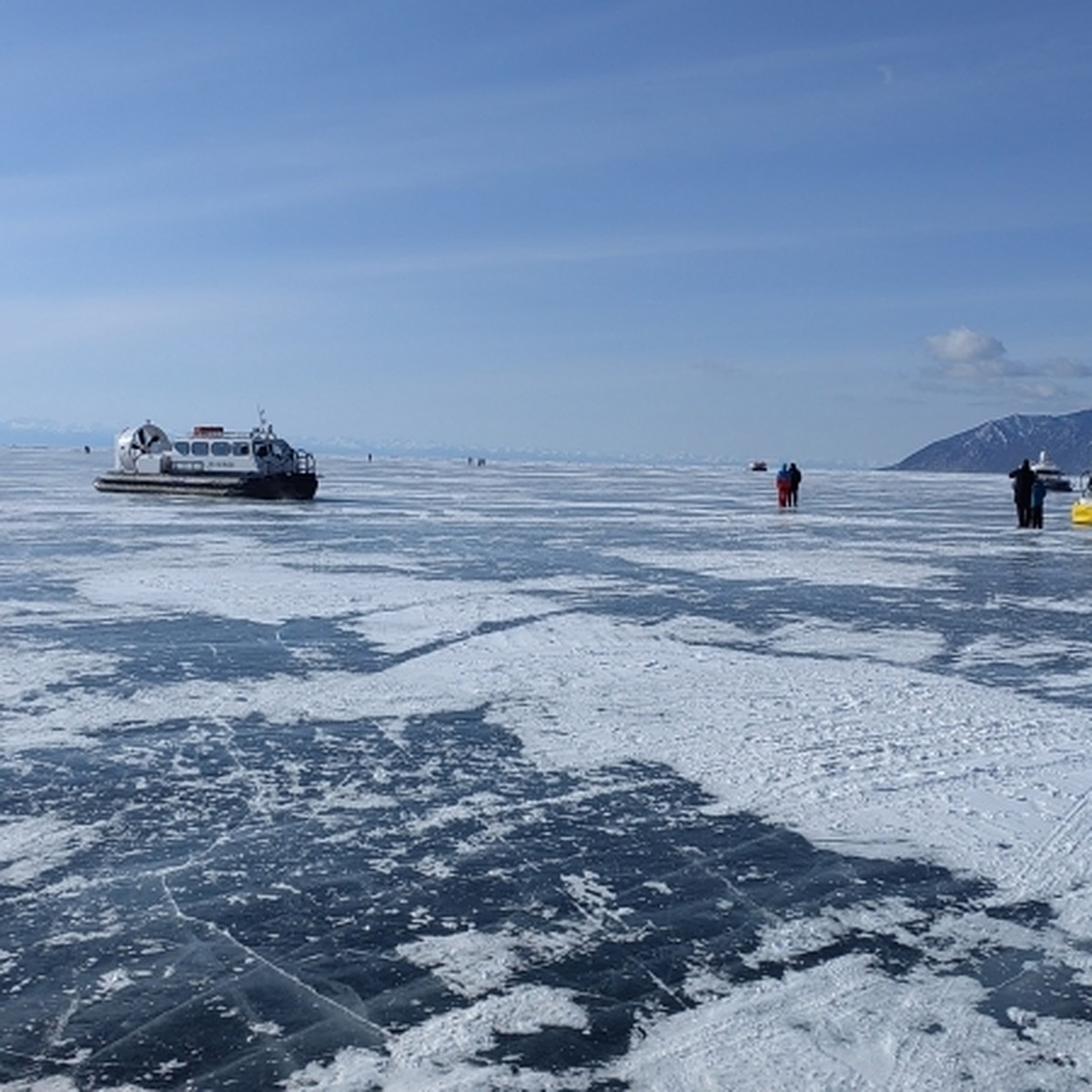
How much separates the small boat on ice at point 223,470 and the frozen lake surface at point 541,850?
22905 mm

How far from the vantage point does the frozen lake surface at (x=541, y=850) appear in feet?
10.7

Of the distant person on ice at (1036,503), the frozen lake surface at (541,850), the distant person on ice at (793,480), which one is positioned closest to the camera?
the frozen lake surface at (541,850)

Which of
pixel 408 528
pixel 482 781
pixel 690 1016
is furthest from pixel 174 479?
pixel 690 1016

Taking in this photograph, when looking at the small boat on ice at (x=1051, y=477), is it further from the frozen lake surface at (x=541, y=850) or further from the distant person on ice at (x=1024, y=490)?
the frozen lake surface at (x=541, y=850)

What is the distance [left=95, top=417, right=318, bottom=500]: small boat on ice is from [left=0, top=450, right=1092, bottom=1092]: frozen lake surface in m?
22.9

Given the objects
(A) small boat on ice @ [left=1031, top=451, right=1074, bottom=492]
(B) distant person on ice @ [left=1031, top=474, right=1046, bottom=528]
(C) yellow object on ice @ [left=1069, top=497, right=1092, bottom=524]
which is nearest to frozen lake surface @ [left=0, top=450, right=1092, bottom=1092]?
(B) distant person on ice @ [left=1031, top=474, right=1046, bottom=528]

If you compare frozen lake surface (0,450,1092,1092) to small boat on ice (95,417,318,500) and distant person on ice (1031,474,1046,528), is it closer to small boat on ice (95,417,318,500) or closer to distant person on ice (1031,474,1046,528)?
distant person on ice (1031,474,1046,528)

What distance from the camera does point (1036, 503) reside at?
25.7 m

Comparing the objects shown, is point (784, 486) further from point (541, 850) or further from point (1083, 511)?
point (541, 850)

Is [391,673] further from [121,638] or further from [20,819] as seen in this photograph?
[20,819]

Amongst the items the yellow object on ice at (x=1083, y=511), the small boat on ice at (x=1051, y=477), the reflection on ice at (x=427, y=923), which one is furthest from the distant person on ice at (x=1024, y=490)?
the small boat on ice at (x=1051, y=477)

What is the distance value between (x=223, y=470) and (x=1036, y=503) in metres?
22.3

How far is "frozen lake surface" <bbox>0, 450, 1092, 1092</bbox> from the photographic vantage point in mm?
3273

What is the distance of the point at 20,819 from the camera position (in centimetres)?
516
